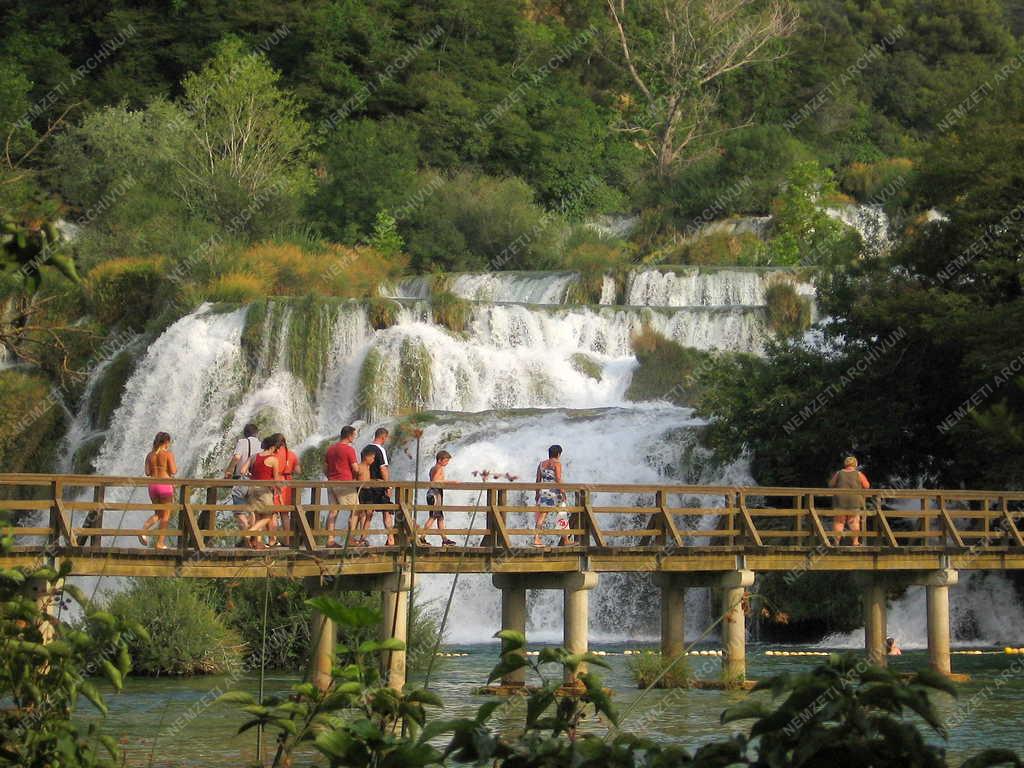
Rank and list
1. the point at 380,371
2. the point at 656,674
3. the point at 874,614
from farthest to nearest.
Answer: the point at 380,371
the point at 874,614
the point at 656,674

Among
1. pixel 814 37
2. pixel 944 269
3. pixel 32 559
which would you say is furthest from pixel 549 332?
pixel 814 37

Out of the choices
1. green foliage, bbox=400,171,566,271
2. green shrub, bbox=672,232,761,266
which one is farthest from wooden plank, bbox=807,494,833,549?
green foliage, bbox=400,171,566,271

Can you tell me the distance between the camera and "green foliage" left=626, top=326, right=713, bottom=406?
37.2m

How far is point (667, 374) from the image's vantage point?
37875 mm

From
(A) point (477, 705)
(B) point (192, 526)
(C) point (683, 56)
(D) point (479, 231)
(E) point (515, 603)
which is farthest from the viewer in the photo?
(C) point (683, 56)

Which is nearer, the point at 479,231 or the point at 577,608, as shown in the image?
the point at 577,608

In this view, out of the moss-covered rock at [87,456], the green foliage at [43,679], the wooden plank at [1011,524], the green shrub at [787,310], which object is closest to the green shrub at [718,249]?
the green shrub at [787,310]

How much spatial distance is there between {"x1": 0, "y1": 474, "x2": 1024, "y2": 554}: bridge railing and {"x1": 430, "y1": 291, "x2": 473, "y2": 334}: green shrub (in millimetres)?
8744

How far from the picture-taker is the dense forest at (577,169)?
30000 millimetres

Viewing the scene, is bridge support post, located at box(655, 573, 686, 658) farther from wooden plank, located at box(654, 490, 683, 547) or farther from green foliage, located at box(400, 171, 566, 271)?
green foliage, located at box(400, 171, 566, 271)

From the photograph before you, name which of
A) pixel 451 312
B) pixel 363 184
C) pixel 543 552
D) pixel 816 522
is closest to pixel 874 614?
pixel 816 522

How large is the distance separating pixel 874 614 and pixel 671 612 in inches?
114

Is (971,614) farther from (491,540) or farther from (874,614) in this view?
(491,540)

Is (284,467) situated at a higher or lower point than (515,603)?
higher
